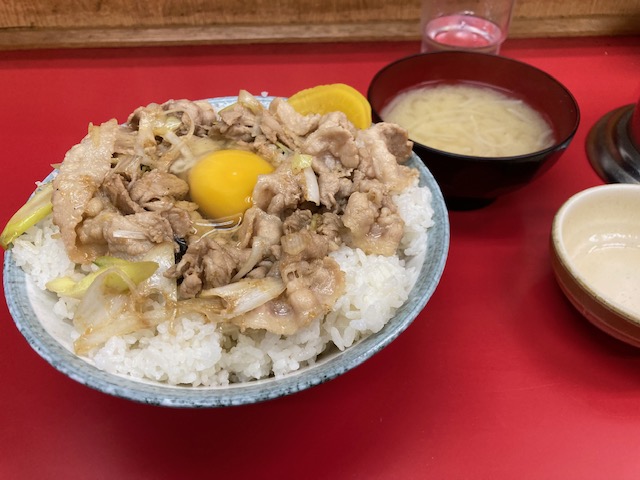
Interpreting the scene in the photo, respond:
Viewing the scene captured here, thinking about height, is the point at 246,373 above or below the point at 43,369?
above

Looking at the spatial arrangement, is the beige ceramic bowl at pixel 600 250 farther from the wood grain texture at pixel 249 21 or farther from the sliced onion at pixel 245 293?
the wood grain texture at pixel 249 21

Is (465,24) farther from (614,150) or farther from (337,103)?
(337,103)

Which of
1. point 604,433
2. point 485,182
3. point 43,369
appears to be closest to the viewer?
point 604,433

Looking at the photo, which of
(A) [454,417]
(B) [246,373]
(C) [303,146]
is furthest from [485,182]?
(B) [246,373]

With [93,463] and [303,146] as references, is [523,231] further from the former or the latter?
[93,463]

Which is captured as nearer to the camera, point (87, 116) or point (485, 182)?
point (485, 182)

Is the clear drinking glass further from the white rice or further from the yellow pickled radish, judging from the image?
the white rice

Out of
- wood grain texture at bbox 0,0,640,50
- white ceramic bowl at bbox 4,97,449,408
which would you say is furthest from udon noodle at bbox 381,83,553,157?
wood grain texture at bbox 0,0,640,50

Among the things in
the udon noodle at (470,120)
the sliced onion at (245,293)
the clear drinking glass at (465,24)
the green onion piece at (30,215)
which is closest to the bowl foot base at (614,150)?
the udon noodle at (470,120)

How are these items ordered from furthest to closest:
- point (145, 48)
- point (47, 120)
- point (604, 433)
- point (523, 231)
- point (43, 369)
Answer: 1. point (145, 48)
2. point (47, 120)
3. point (523, 231)
4. point (43, 369)
5. point (604, 433)
